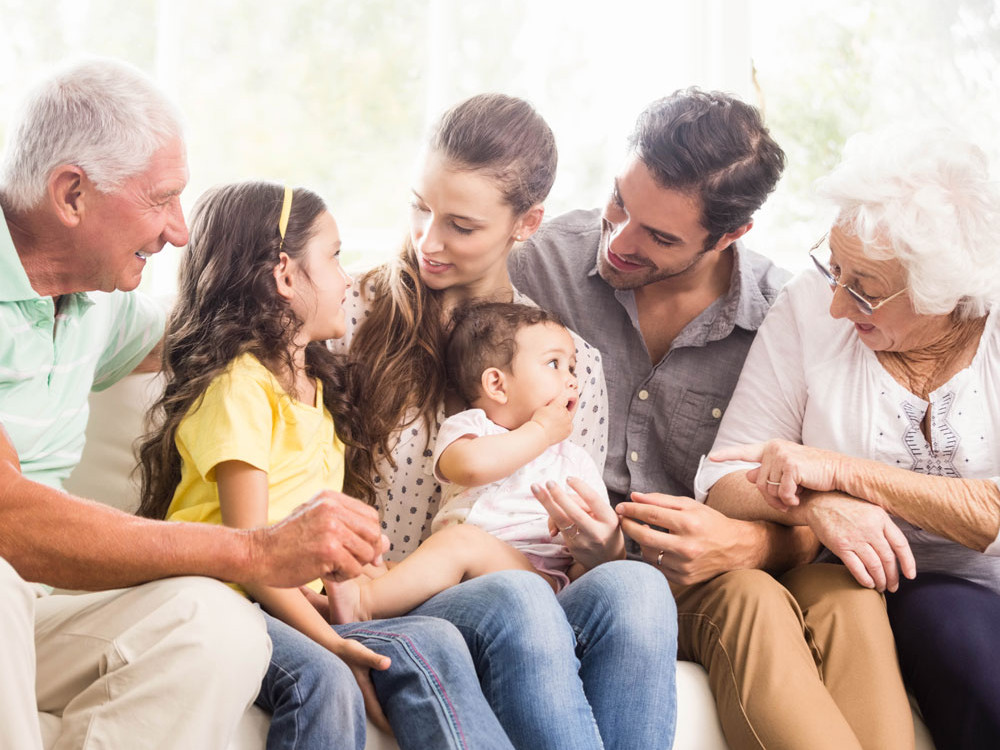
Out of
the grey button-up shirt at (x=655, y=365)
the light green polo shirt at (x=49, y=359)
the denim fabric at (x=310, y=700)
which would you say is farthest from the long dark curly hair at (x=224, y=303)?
the grey button-up shirt at (x=655, y=365)

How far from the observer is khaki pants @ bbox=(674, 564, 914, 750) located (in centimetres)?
165

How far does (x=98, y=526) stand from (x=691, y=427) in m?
1.28

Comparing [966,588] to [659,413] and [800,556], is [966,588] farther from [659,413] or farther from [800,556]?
[659,413]

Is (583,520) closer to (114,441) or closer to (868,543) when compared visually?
(868,543)

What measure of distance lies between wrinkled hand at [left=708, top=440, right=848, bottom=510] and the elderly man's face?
3.42 ft

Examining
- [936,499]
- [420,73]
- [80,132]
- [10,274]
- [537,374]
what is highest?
[80,132]

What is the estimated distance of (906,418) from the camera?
6.55ft

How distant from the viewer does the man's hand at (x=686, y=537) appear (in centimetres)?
187

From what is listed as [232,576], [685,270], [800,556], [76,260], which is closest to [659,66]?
[685,270]

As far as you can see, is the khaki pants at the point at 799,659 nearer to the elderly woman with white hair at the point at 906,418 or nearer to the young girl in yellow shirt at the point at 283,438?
the elderly woman with white hair at the point at 906,418

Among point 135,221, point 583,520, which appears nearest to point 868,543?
point 583,520

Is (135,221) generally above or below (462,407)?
Result: above

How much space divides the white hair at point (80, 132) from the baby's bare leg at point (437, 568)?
0.77 meters

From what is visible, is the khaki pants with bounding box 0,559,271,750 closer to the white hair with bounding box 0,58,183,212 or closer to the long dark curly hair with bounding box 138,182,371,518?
the long dark curly hair with bounding box 138,182,371,518
